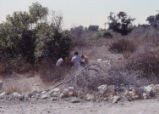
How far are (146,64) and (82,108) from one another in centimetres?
539

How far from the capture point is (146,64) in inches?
472

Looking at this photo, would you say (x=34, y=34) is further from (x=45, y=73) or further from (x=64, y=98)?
(x=64, y=98)

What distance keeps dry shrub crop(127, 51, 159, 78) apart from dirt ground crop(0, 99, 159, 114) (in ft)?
12.6

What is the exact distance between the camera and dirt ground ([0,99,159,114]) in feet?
22.8

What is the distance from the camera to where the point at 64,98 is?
28.4 feet

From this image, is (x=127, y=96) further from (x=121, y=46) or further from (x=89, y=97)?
(x=121, y=46)

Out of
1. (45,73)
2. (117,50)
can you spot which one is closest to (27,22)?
(45,73)

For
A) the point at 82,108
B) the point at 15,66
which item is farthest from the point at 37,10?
the point at 82,108

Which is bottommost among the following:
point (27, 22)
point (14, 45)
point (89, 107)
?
point (89, 107)

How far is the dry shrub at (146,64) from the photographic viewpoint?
38.4ft

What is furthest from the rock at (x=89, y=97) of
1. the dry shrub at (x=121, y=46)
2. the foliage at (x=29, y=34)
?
the dry shrub at (x=121, y=46)

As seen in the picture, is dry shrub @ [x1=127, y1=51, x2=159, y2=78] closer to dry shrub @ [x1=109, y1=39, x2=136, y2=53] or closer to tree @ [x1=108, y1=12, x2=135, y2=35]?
A: dry shrub @ [x1=109, y1=39, x2=136, y2=53]

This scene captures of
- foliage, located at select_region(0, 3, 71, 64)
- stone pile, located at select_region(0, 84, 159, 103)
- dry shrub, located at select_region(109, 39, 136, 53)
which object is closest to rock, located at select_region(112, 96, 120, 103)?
stone pile, located at select_region(0, 84, 159, 103)

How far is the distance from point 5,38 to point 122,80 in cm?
1051
